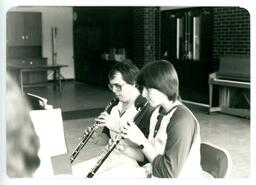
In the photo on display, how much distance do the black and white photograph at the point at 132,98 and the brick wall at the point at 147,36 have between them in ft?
0.07

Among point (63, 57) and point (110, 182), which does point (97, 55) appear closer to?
point (63, 57)

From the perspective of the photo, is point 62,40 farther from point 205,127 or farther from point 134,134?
point 134,134

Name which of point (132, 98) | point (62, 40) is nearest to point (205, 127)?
point (132, 98)

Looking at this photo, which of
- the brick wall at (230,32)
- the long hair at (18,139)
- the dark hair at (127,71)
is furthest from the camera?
the brick wall at (230,32)

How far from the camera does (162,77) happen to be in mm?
1627

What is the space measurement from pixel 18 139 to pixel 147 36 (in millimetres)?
5177

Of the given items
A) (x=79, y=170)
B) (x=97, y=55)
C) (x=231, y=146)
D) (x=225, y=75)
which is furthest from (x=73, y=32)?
(x=79, y=170)

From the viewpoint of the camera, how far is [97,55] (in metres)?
8.62

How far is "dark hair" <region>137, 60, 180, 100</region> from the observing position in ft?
5.33

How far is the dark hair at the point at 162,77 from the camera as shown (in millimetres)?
1625

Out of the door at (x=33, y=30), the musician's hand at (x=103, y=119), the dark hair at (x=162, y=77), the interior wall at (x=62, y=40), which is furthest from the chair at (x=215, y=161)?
the interior wall at (x=62, y=40)

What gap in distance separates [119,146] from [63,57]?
27.1 ft

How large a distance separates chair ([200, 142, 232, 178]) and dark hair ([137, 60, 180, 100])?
10.2 inches

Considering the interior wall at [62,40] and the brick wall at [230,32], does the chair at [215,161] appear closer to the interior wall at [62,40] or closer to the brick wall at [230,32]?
the brick wall at [230,32]
